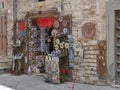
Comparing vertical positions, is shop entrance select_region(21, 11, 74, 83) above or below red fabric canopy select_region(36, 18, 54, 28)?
below

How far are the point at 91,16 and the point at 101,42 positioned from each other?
100 centimetres

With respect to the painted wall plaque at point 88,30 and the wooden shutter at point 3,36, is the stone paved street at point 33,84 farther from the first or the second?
the wooden shutter at point 3,36

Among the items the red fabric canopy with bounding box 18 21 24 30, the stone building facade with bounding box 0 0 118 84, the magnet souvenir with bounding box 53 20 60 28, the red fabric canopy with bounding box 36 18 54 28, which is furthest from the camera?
the red fabric canopy with bounding box 18 21 24 30

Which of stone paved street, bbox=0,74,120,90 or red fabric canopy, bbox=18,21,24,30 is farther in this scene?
red fabric canopy, bbox=18,21,24,30

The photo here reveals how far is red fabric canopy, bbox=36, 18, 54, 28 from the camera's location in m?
11.2

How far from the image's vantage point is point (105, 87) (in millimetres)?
9031

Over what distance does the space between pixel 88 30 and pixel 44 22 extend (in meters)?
2.56

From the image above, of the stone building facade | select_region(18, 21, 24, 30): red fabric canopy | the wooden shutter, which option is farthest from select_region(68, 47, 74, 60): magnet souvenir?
the wooden shutter

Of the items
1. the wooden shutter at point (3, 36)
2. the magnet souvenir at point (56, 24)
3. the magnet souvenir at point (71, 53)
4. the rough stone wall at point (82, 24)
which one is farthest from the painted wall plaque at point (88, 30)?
the wooden shutter at point (3, 36)

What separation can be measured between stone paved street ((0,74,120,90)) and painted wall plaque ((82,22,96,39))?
1720 mm

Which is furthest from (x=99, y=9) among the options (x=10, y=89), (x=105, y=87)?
(x=10, y=89)

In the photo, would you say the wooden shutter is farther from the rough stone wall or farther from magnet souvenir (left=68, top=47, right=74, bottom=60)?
magnet souvenir (left=68, top=47, right=74, bottom=60)

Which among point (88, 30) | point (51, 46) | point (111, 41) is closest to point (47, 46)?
point (51, 46)

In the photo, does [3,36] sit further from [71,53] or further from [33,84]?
[71,53]
